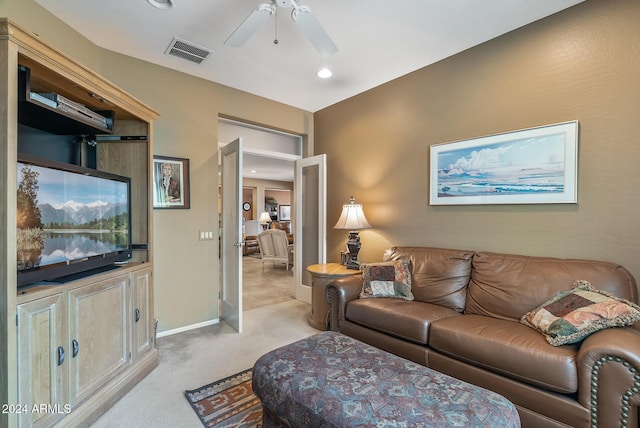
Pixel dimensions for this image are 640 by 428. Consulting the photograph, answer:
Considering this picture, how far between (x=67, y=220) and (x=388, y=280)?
256 centimetres

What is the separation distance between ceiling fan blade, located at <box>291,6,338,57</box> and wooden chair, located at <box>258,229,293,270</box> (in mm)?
4927

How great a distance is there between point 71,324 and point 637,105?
4.05 metres

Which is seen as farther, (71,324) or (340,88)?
(340,88)

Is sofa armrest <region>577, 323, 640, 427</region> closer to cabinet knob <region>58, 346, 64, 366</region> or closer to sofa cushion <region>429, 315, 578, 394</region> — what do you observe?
sofa cushion <region>429, 315, 578, 394</region>

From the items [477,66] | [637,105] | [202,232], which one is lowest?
[202,232]

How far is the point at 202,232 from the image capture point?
3.47 meters

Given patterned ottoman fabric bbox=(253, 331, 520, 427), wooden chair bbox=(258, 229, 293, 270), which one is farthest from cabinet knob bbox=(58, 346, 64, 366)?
wooden chair bbox=(258, 229, 293, 270)

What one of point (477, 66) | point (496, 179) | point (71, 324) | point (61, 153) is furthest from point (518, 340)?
point (61, 153)

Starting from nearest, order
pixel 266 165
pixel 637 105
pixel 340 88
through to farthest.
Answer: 1. pixel 637 105
2. pixel 340 88
3. pixel 266 165

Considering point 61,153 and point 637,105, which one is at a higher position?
point 637,105

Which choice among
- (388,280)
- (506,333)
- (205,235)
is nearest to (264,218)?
(205,235)

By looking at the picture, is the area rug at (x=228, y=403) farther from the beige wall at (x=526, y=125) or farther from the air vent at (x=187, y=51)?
the air vent at (x=187, y=51)

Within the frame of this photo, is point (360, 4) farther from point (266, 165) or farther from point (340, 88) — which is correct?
point (266, 165)

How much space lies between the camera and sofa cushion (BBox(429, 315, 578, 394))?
1.59m
